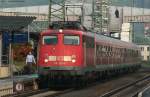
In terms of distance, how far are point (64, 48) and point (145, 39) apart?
339ft

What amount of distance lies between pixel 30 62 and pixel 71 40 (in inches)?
192

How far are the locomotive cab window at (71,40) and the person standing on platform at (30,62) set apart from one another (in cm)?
442

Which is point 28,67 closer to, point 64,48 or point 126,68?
point 64,48

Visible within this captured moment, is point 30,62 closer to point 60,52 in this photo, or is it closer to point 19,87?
point 60,52

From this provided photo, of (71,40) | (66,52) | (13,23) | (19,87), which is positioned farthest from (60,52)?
(13,23)

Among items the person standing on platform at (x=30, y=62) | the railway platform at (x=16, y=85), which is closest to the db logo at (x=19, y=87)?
the railway platform at (x=16, y=85)

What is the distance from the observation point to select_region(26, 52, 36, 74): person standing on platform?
98.6 ft

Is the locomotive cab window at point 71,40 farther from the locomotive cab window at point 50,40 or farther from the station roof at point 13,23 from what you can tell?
the station roof at point 13,23

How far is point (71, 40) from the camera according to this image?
2627cm

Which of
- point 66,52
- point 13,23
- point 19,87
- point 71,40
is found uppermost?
point 13,23

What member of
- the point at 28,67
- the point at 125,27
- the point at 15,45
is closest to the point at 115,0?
the point at 125,27

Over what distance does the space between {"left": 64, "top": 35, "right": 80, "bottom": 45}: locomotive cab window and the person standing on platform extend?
174 inches

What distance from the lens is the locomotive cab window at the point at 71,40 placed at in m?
26.1

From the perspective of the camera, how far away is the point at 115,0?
381 ft
